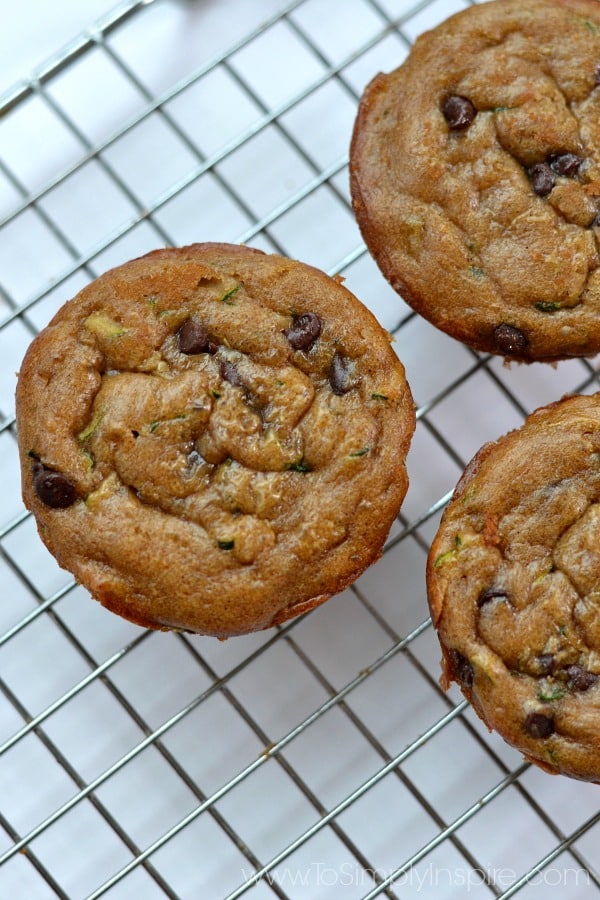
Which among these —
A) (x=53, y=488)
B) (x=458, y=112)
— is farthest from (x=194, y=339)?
→ (x=458, y=112)

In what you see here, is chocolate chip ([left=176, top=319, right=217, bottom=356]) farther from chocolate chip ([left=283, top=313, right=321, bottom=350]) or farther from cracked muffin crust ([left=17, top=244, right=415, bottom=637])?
chocolate chip ([left=283, top=313, right=321, bottom=350])

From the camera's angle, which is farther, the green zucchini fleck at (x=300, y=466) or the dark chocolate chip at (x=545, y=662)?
the green zucchini fleck at (x=300, y=466)

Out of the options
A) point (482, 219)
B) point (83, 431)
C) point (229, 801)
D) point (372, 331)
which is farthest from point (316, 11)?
point (229, 801)

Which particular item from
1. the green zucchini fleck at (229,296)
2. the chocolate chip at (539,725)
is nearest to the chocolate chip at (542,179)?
the green zucchini fleck at (229,296)

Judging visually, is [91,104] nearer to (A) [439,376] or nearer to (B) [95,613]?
(A) [439,376]

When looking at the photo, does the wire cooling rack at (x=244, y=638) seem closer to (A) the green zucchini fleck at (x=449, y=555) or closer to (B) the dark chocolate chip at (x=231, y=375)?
(A) the green zucchini fleck at (x=449, y=555)

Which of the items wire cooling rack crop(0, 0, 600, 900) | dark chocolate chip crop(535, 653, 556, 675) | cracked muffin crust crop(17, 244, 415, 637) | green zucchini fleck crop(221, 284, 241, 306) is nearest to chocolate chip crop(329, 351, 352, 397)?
cracked muffin crust crop(17, 244, 415, 637)
